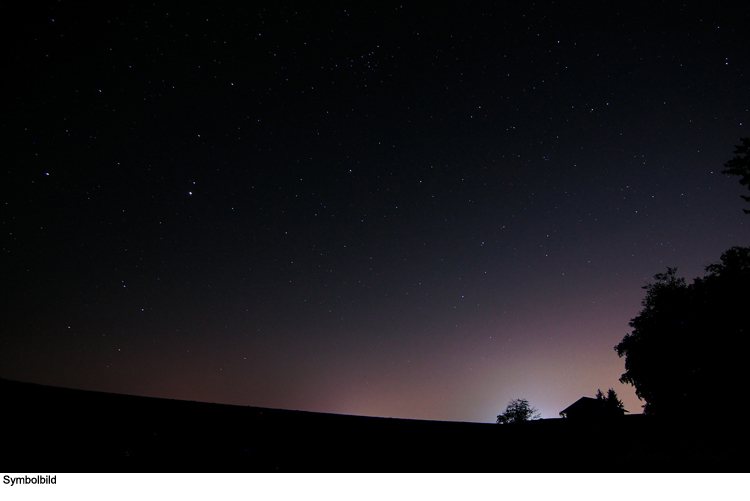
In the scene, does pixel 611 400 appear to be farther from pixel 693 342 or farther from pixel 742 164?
pixel 742 164

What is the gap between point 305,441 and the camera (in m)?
3.80

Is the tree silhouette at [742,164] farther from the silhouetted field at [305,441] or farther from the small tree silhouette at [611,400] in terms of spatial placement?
the small tree silhouette at [611,400]

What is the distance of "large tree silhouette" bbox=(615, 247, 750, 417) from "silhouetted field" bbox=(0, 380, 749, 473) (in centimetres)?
1096

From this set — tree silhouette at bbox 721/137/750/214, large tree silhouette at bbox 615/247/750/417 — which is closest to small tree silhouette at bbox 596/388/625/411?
large tree silhouette at bbox 615/247/750/417

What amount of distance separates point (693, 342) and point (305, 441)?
2250 cm

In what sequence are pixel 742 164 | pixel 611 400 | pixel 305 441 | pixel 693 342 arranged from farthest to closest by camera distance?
pixel 611 400, pixel 693 342, pixel 742 164, pixel 305 441

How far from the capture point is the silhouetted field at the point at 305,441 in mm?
2947

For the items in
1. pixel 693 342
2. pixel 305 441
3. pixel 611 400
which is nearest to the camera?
pixel 305 441

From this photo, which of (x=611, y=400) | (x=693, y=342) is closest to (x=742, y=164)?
(x=693, y=342)

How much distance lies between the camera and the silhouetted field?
2.95 metres

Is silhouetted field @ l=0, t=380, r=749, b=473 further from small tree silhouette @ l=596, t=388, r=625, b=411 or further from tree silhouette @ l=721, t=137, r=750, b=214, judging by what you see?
small tree silhouette @ l=596, t=388, r=625, b=411

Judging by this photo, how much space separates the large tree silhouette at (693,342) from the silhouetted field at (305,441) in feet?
36.0

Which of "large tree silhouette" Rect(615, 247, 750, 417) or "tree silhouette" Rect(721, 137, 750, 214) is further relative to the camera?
"large tree silhouette" Rect(615, 247, 750, 417)

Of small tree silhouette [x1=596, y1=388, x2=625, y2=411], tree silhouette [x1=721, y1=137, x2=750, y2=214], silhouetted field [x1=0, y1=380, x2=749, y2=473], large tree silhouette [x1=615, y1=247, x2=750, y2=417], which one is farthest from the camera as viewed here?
small tree silhouette [x1=596, y1=388, x2=625, y2=411]
